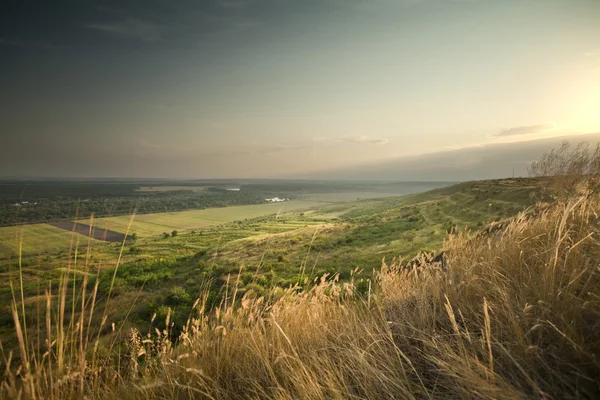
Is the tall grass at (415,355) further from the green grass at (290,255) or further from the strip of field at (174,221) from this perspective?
→ the strip of field at (174,221)

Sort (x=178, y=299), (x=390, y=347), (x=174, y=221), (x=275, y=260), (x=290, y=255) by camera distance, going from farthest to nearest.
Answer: (x=174, y=221) → (x=290, y=255) → (x=275, y=260) → (x=178, y=299) → (x=390, y=347)

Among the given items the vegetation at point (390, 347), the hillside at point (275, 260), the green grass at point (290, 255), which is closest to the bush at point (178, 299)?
the hillside at point (275, 260)

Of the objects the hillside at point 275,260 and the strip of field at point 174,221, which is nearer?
the hillside at point 275,260

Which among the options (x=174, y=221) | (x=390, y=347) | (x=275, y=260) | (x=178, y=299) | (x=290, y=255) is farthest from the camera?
(x=174, y=221)

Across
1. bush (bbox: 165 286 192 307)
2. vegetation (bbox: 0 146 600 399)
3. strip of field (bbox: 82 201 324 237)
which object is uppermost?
vegetation (bbox: 0 146 600 399)

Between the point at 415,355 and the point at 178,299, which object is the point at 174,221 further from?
the point at 415,355

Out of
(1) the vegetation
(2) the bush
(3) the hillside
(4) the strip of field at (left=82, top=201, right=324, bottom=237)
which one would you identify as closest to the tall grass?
(1) the vegetation

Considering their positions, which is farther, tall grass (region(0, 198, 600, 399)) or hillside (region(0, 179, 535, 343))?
hillside (region(0, 179, 535, 343))

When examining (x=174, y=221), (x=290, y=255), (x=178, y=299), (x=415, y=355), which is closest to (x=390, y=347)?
(x=415, y=355)

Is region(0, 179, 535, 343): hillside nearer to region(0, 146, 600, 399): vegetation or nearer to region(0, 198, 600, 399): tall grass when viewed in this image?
region(0, 146, 600, 399): vegetation

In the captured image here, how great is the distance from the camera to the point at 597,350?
5.62 feet

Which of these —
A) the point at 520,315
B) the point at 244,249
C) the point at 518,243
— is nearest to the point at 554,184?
the point at 518,243

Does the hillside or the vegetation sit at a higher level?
the vegetation

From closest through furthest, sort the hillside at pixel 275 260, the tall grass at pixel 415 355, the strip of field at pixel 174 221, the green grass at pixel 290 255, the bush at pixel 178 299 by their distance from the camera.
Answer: the tall grass at pixel 415 355 → the hillside at pixel 275 260 → the green grass at pixel 290 255 → the bush at pixel 178 299 → the strip of field at pixel 174 221
